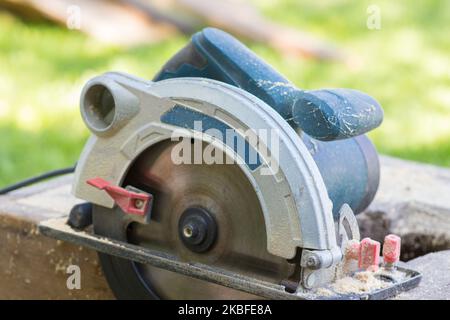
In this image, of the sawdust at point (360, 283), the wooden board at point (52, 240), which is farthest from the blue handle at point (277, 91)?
the wooden board at point (52, 240)

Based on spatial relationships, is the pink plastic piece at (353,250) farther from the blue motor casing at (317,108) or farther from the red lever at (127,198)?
the red lever at (127,198)

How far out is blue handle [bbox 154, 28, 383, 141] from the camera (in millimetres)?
2014

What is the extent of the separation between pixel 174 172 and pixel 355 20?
4236 mm

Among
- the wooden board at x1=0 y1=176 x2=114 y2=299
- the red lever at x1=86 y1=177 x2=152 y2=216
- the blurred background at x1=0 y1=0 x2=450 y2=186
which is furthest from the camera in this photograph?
the blurred background at x1=0 y1=0 x2=450 y2=186

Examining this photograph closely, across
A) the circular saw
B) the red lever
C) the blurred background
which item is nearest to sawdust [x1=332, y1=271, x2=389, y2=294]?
the circular saw

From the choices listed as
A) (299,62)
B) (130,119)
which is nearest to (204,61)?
(130,119)

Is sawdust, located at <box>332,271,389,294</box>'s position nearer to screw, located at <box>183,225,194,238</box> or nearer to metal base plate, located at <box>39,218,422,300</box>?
metal base plate, located at <box>39,218,422,300</box>

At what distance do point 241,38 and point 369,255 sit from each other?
3779 mm

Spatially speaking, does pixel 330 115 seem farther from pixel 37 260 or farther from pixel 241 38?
pixel 241 38

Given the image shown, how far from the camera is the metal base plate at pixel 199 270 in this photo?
1977 millimetres

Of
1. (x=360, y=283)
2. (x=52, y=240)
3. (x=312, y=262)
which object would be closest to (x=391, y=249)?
(x=360, y=283)

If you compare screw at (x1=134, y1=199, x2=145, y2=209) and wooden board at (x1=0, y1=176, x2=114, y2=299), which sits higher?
screw at (x1=134, y1=199, x2=145, y2=209)

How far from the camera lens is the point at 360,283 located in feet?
6.65

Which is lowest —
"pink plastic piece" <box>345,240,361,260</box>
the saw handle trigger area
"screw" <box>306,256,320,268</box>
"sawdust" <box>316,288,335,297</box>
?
"sawdust" <box>316,288,335,297</box>
